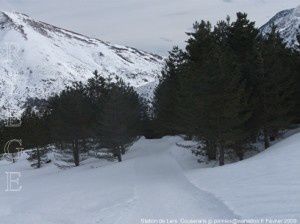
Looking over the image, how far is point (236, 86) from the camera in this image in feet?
99.9

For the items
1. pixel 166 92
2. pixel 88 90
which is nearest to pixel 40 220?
pixel 166 92

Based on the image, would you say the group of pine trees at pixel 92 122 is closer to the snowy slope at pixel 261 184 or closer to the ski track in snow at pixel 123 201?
the ski track in snow at pixel 123 201

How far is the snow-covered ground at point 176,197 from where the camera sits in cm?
1583

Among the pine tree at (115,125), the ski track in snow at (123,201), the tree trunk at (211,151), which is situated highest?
the pine tree at (115,125)

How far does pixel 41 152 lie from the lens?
211ft

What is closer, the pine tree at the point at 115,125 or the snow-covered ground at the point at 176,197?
the snow-covered ground at the point at 176,197

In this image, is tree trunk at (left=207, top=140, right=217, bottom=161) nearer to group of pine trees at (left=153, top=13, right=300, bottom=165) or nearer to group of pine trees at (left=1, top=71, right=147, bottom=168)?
group of pine trees at (left=153, top=13, right=300, bottom=165)

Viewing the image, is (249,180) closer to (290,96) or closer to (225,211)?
(225,211)

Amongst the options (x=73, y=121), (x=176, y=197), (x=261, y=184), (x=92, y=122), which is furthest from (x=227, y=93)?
(x=73, y=121)

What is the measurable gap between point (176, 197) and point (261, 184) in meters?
3.89

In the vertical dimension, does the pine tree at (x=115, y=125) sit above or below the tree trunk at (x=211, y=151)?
above

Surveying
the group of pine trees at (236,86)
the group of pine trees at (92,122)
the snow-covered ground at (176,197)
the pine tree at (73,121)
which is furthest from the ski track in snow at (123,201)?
the pine tree at (73,121)

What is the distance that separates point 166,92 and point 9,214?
93.3 feet

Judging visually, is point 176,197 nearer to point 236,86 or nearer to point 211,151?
point 236,86
